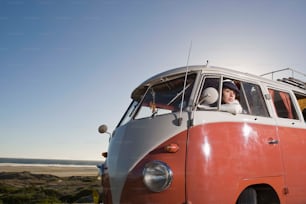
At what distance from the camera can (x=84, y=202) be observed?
33.1 feet

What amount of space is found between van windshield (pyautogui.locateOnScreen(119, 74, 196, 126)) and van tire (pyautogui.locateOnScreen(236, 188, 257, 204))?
135cm

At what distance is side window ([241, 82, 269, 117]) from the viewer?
4.29 metres

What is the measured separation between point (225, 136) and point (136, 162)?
115 cm

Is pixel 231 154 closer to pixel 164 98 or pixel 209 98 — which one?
pixel 209 98

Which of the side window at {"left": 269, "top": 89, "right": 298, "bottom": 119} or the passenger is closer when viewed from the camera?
the passenger

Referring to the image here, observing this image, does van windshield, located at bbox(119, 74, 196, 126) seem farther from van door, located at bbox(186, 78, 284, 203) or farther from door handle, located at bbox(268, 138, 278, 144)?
door handle, located at bbox(268, 138, 278, 144)

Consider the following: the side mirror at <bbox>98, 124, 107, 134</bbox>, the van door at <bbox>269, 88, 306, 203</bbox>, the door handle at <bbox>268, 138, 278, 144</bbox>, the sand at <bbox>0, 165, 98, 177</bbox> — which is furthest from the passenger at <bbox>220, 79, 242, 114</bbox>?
the sand at <bbox>0, 165, 98, 177</bbox>

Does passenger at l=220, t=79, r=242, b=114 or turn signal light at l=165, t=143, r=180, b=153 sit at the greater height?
passenger at l=220, t=79, r=242, b=114

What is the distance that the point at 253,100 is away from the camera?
4371mm

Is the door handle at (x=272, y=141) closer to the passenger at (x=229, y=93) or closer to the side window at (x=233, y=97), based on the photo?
the side window at (x=233, y=97)

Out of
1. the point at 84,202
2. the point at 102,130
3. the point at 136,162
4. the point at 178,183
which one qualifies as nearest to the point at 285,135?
the point at 178,183

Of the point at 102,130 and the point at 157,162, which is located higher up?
the point at 102,130

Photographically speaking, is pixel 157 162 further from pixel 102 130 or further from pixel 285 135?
pixel 285 135

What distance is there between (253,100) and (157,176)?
1951 millimetres
